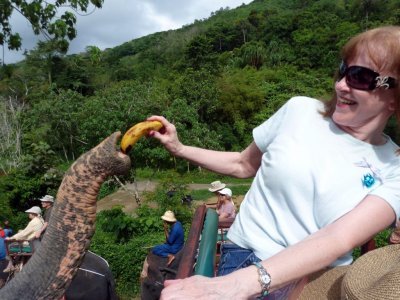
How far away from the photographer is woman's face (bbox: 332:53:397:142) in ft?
4.76

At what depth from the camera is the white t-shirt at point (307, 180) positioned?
1.44 metres

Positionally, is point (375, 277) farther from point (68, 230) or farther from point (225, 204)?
point (225, 204)

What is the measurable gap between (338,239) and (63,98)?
27873mm

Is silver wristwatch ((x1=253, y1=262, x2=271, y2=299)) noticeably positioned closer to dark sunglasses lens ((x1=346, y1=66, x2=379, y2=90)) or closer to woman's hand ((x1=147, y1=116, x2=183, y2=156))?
dark sunglasses lens ((x1=346, y1=66, x2=379, y2=90))

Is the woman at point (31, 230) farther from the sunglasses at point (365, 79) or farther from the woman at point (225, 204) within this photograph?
the sunglasses at point (365, 79)

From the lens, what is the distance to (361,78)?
4.71 ft

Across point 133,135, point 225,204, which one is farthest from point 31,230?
point 133,135

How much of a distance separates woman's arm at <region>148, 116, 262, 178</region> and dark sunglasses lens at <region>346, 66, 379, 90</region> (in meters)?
0.70

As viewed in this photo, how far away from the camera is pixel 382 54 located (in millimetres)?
1433

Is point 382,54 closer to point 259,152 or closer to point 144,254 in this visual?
point 259,152

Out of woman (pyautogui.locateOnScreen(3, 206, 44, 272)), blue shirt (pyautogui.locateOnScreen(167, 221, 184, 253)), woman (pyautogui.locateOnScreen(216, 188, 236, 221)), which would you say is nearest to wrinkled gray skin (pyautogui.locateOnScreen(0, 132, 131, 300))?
blue shirt (pyautogui.locateOnScreen(167, 221, 184, 253))

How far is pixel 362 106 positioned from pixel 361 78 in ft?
0.34

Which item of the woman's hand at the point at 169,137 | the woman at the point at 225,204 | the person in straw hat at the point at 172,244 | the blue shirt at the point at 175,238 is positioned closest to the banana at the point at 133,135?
the woman's hand at the point at 169,137

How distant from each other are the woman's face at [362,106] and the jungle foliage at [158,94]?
315 mm
